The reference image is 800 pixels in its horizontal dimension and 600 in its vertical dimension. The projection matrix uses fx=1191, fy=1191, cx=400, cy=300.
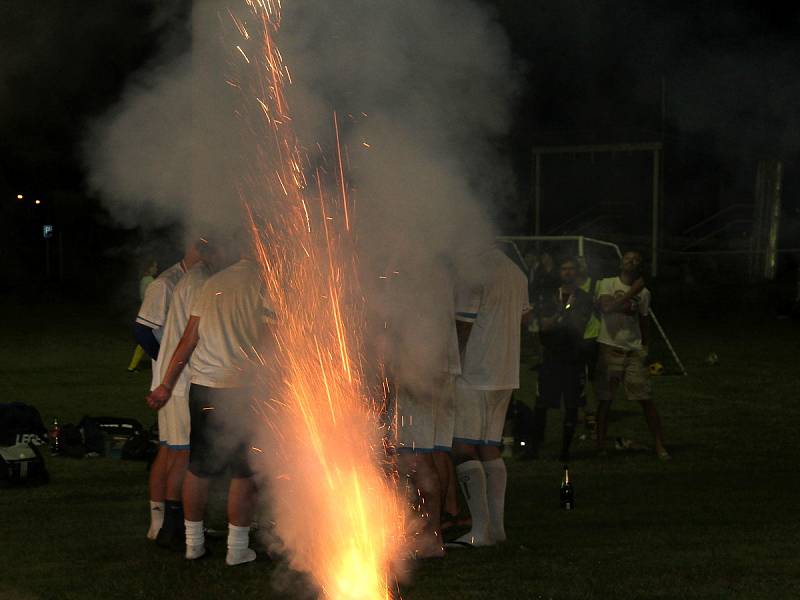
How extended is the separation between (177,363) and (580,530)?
297 centimetres

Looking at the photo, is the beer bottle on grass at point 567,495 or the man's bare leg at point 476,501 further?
the beer bottle on grass at point 567,495

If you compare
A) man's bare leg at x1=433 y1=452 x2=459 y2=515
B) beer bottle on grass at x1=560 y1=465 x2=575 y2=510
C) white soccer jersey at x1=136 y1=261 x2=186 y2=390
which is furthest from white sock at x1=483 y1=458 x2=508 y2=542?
white soccer jersey at x1=136 y1=261 x2=186 y2=390

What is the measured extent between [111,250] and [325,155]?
4306 centimetres

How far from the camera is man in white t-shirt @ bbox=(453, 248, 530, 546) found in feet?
24.9

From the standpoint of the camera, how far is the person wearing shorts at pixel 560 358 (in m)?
11.0

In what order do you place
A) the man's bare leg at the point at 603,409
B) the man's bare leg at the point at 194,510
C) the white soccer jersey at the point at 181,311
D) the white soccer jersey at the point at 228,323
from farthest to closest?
the man's bare leg at the point at 603,409 → the white soccer jersey at the point at 181,311 → the man's bare leg at the point at 194,510 → the white soccer jersey at the point at 228,323

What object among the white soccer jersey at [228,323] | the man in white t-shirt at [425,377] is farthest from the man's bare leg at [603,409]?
the white soccer jersey at [228,323]

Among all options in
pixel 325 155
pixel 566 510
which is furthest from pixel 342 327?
pixel 566 510

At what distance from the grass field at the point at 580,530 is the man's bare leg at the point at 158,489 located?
0.15m

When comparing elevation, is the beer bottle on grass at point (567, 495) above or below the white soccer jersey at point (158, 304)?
below

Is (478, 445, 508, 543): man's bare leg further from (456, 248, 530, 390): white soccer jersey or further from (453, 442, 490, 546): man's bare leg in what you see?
(456, 248, 530, 390): white soccer jersey

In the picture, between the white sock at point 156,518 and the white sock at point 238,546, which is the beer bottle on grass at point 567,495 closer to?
the white sock at point 238,546

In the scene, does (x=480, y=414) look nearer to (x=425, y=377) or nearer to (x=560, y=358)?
(x=425, y=377)

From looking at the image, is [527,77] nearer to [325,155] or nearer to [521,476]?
[325,155]
